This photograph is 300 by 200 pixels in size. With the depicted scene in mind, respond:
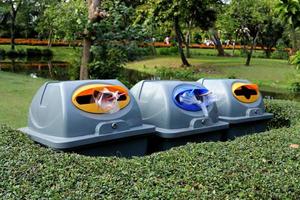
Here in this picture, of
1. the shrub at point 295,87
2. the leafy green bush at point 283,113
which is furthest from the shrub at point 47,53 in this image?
Answer: the leafy green bush at point 283,113

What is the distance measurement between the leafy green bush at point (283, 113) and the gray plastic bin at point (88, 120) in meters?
2.48

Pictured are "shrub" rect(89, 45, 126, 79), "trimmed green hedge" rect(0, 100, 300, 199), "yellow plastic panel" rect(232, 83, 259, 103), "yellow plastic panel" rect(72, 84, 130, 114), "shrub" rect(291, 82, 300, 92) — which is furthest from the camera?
"shrub" rect(291, 82, 300, 92)

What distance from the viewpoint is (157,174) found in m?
2.68

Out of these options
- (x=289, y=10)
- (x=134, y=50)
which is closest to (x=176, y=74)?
(x=134, y=50)

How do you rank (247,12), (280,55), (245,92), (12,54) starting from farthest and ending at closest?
(280,55) → (12,54) → (247,12) → (245,92)

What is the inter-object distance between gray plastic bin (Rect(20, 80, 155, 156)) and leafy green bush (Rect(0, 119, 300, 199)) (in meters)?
0.35

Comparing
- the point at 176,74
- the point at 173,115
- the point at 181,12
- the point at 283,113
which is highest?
the point at 181,12

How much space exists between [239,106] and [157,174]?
2461 mm

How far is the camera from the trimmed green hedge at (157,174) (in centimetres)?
236

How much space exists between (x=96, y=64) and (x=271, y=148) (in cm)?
603

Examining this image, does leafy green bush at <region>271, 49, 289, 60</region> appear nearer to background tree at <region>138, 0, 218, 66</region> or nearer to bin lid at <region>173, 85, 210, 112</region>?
background tree at <region>138, 0, 218, 66</region>

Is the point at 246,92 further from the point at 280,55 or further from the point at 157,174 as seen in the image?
the point at 280,55

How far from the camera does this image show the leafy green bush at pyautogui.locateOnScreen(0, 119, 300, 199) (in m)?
2.36

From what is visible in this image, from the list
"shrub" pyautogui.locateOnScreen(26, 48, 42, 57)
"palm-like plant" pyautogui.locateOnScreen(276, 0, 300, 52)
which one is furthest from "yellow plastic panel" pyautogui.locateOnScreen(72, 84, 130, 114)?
"shrub" pyautogui.locateOnScreen(26, 48, 42, 57)
